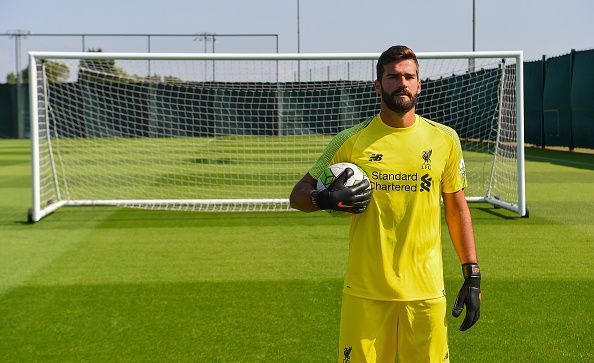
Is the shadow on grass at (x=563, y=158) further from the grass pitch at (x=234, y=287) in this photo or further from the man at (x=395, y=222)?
the man at (x=395, y=222)

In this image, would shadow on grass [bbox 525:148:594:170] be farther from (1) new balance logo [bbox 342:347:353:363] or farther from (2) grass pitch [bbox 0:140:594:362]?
(1) new balance logo [bbox 342:347:353:363]

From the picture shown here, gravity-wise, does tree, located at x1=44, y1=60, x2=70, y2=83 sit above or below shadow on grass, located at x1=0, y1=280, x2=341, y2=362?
above

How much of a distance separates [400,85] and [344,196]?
516 mm

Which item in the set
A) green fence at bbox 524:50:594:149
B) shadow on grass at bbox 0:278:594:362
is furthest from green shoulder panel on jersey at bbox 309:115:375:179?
green fence at bbox 524:50:594:149

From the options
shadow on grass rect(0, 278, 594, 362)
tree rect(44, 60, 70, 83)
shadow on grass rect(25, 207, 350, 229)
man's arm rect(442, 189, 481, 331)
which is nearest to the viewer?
man's arm rect(442, 189, 481, 331)

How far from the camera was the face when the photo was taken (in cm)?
308

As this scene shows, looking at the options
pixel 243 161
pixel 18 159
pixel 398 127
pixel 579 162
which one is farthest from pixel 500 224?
pixel 18 159

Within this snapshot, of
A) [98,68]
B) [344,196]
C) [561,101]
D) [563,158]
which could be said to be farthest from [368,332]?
[561,101]

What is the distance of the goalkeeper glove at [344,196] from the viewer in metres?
3.07

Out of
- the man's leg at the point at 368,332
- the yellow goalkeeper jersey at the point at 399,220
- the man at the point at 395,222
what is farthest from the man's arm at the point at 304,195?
the man's leg at the point at 368,332

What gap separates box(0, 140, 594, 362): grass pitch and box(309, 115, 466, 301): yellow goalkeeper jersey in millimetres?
1782

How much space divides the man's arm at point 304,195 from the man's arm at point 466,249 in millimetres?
610

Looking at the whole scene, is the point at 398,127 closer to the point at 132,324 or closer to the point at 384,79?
the point at 384,79

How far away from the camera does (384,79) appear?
124 inches
